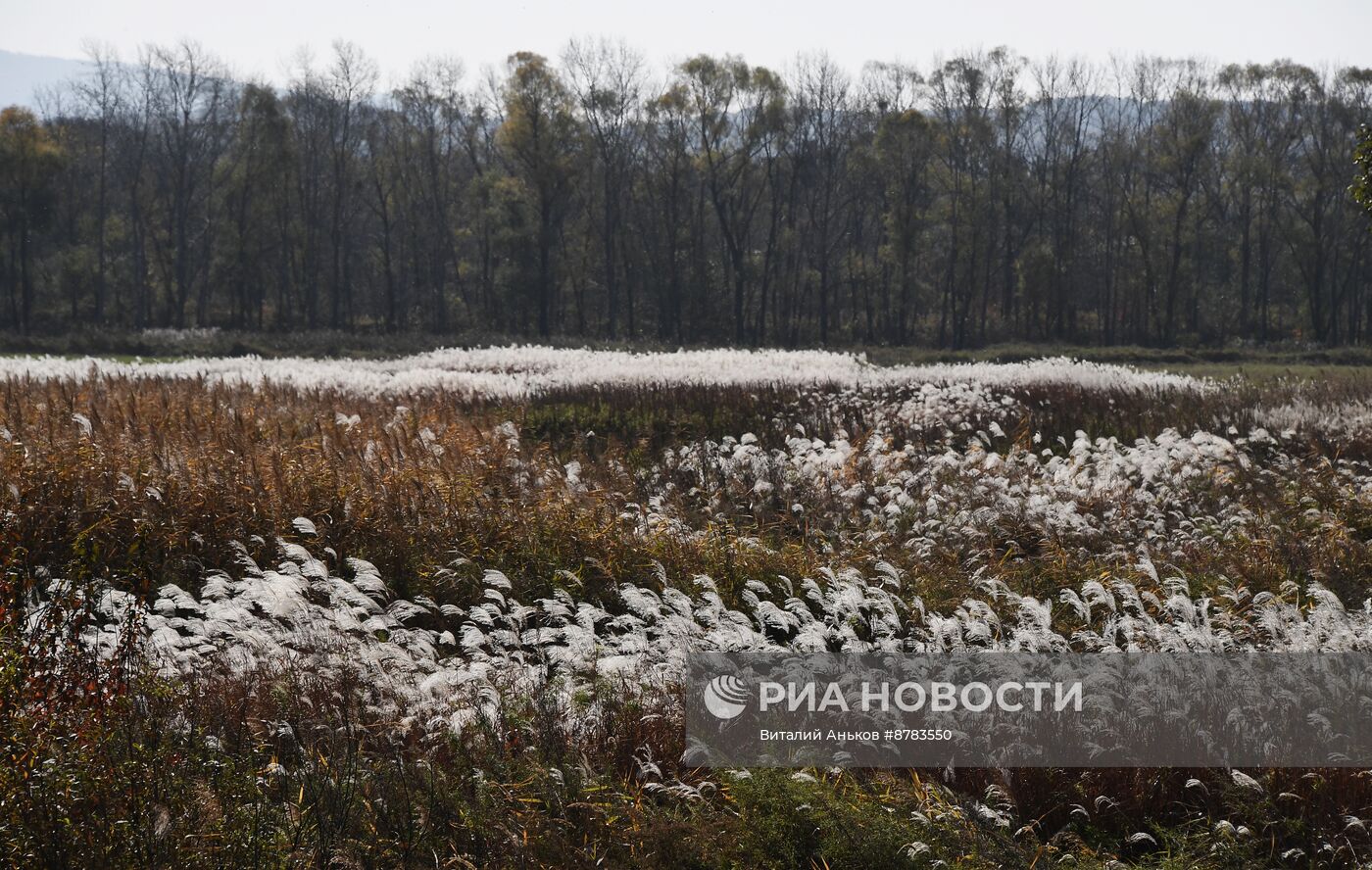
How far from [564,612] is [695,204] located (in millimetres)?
54899

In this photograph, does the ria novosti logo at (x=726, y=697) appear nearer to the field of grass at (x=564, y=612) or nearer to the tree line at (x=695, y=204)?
the field of grass at (x=564, y=612)

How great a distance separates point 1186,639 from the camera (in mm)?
5125

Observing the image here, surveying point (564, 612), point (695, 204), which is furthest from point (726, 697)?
point (695, 204)

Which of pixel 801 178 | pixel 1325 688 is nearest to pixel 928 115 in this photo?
pixel 801 178

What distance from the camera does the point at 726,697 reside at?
511cm

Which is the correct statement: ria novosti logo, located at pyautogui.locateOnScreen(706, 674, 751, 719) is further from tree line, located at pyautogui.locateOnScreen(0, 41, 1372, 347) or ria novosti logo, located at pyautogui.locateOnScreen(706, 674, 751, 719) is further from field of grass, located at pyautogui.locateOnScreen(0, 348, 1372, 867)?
tree line, located at pyautogui.locateOnScreen(0, 41, 1372, 347)

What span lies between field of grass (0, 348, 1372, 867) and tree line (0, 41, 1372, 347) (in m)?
36.6

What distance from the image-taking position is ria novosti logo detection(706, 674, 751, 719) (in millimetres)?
5039

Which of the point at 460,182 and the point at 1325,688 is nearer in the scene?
the point at 1325,688

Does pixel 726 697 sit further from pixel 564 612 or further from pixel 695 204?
pixel 695 204

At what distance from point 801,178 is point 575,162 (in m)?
11.9

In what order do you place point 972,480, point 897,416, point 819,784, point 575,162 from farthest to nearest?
point 575,162 → point 897,416 → point 972,480 → point 819,784

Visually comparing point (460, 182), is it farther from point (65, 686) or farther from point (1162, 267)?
point (65, 686)

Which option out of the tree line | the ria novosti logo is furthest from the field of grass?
the tree line
